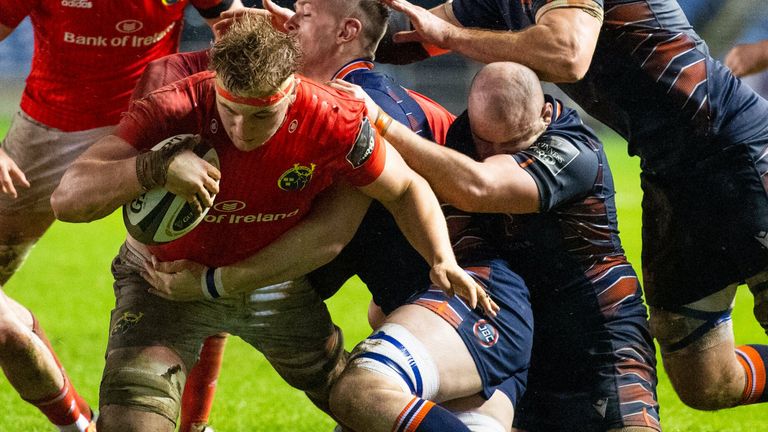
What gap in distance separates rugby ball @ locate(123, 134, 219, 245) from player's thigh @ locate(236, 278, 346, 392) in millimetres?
684

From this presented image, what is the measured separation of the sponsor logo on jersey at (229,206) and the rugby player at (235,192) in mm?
Answer: 29

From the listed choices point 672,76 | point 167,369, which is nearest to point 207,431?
point 167,369

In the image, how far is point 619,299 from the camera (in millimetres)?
4781

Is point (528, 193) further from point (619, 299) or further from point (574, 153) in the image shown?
point (619, 299)

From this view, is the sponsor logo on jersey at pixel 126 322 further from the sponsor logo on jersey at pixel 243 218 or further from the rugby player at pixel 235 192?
the sponsor logo on jersey at pixel 243 218

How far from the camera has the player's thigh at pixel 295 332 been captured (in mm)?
4711

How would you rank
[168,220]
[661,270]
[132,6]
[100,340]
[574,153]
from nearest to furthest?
[168,220] < [574,153] < [661,270] < [132,6] < [100,340]

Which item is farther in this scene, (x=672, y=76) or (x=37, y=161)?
(x=37, y=161)

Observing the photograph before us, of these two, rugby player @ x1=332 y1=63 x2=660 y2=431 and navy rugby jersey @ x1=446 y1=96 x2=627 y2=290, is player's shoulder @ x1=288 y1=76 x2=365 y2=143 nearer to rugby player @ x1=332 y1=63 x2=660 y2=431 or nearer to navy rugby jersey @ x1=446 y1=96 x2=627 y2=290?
rugby player @ x1=332 y1=63 x2=660 y2=431

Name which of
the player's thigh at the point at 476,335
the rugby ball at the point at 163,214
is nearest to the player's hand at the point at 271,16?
the rugby ball at the point at 163,214

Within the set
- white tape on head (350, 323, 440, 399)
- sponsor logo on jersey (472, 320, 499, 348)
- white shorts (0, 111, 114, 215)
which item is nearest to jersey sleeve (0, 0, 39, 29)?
white shorts (0, 111, 114, 215)

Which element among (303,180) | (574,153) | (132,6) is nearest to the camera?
(303,180)

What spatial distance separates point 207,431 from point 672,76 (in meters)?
2.62

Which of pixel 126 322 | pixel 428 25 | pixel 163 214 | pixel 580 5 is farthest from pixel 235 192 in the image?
pixel 580 5
